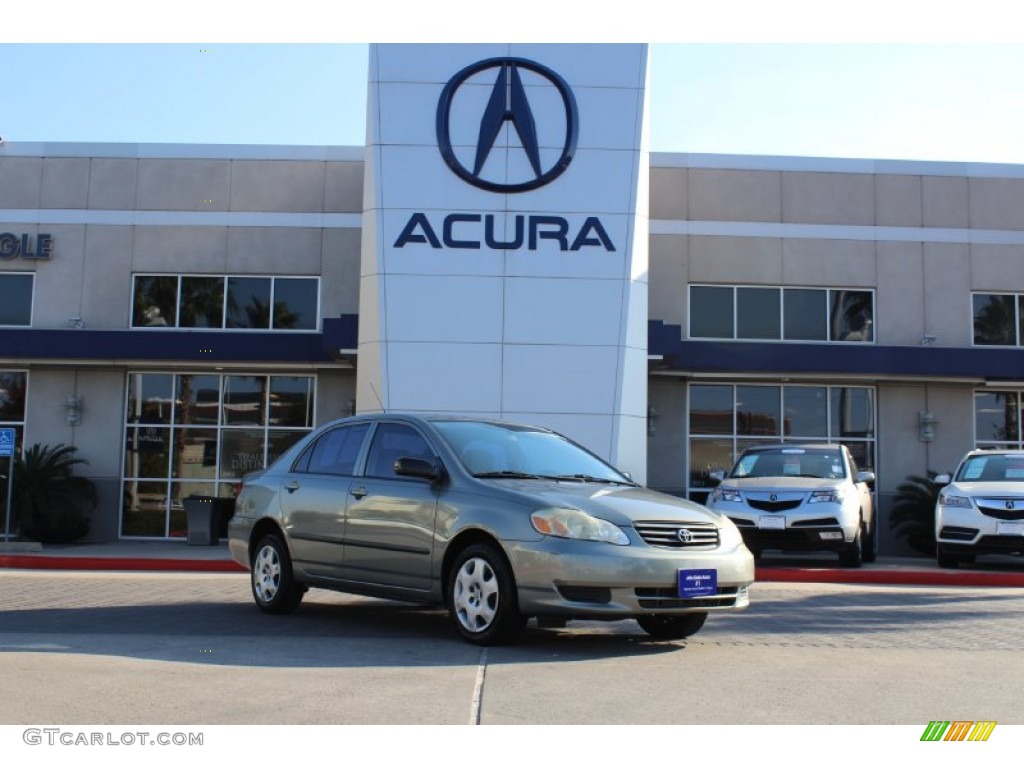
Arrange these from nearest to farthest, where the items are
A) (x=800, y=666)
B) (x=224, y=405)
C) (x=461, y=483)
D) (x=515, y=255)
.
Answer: (x=800, y=666) < (x=461, y=483) < (x=515, y=255) < (x=224, y=405)

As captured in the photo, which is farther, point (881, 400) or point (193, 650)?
point (881, 400)

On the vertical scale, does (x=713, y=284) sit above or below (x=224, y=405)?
above

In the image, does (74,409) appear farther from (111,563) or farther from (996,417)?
(996,417)

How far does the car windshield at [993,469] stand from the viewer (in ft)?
52.8

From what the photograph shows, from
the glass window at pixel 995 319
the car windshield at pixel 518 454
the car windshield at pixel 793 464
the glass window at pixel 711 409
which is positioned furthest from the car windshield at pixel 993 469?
the car windshield at pixel 518 454

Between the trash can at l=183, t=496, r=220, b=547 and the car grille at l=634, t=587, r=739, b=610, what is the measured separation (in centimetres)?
1362

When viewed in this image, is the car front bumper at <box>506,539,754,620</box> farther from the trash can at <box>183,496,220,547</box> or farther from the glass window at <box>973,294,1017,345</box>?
A: the glass window at <box>973,294,1017,345</box>

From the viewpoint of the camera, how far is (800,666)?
720cm

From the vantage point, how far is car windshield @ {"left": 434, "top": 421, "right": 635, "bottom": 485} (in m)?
8.48

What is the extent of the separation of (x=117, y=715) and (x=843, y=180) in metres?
20.1

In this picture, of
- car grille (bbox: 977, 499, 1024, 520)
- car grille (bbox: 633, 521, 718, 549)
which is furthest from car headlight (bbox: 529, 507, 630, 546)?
car grille (bbox: 977, 499, 1024, 520)

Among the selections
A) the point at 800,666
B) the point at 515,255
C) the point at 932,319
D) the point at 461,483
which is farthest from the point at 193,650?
the point at 932,319

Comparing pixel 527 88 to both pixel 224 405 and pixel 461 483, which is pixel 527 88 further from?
pixel 461 483

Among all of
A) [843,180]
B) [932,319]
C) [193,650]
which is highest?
[843,180]
